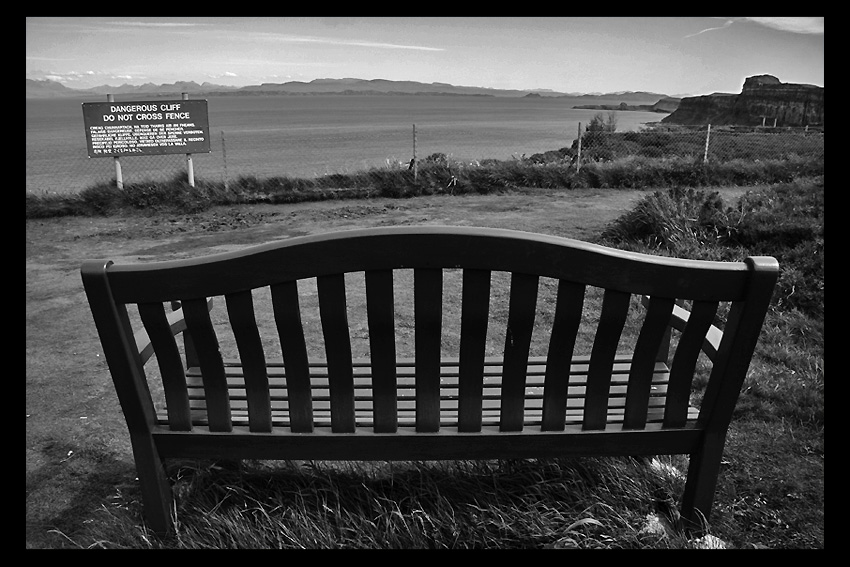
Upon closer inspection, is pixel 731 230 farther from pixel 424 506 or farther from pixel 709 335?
pixel 424 506

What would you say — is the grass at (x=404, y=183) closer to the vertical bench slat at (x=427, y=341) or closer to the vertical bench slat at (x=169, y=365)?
the vertical bench slat at (x=169, y=365)

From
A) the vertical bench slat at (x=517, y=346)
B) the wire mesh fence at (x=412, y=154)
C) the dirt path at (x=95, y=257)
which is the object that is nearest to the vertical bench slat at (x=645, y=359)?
the vertical bench slat at (x=517, y=346)

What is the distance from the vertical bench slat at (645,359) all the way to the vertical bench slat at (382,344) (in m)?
0.74

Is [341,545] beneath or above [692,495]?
beneath

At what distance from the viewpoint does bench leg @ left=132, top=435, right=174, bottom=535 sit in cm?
226

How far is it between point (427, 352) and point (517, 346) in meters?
0.27

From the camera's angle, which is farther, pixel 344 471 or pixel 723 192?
pixel 723 192

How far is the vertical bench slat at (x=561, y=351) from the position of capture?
1.99 m

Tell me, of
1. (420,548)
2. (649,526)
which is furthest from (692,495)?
(420,548)

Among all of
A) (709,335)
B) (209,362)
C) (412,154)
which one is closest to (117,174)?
(209,362)

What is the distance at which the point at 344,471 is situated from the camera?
8.93 ft

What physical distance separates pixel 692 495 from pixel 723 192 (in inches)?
431

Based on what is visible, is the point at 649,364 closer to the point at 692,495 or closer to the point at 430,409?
the point at 692,495

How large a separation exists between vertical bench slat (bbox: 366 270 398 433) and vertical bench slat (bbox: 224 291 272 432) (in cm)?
34
